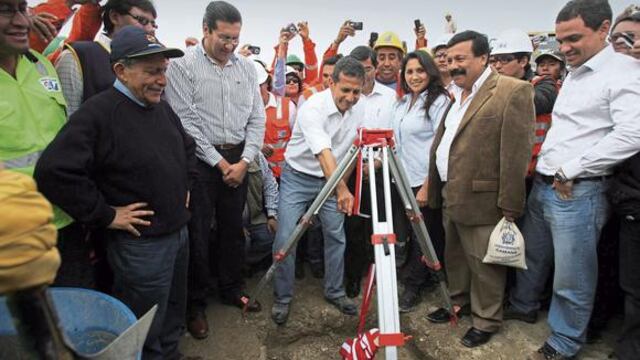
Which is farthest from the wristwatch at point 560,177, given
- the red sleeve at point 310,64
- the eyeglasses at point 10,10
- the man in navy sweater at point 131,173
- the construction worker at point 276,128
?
the red sleeve at point 310,64

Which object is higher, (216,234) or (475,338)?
(216,234)

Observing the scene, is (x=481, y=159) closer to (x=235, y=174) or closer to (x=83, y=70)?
(x=235, y=174)

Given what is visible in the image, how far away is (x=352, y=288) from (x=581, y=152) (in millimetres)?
2074

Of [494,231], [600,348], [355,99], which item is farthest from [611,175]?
[355,99]

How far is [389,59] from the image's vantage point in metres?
4.05

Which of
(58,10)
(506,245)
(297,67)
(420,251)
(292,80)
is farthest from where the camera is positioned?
(297,67)

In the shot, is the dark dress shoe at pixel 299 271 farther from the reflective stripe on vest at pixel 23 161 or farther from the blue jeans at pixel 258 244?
the reflective stripe on vest at pixel 23 161

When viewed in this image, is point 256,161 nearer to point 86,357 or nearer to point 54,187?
point 54,187

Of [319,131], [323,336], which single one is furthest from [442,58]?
[323,336]

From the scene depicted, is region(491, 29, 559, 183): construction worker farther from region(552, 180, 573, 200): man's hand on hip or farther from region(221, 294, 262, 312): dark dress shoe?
region(221, 294, 262, 312): dark dress shoe

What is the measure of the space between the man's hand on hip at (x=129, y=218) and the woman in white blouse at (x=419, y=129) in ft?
6.87

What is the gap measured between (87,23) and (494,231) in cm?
300

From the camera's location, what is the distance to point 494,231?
264cm

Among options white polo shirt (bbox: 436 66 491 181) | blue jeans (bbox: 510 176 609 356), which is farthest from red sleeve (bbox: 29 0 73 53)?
blue jeans (bbox: 510 176 609 356)
